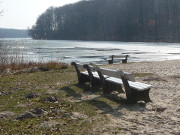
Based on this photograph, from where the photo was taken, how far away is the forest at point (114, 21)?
8412 cm

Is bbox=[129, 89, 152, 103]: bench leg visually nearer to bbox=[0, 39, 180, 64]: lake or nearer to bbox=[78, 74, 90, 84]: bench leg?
bbox=[78, 74, 90, 84]: bench leg

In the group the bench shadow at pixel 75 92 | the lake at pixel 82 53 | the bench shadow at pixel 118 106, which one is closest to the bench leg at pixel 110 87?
the bench shadow at pixel 75 92

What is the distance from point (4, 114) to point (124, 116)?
8.57 ft

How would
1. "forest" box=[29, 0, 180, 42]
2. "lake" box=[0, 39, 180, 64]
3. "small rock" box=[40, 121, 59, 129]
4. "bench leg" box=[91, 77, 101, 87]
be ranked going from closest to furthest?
1. "small rock" box=[40, 121, 59, 129]
2. "bench leg" box=[91, 77, 101, 87]
3. "lake" box=[0, 39, 180, 64]
4. "forest" box=[29, 0, 180, 42]

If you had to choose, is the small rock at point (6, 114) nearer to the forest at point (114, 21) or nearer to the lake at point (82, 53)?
the lake at point (82, 53)

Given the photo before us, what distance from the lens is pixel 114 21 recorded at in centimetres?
10394

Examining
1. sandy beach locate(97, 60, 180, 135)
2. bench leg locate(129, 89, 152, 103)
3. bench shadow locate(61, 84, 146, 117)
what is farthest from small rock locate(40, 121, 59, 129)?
bench leg locate(129, 89, 152, 103)

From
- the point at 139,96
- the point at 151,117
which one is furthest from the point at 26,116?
the point at 139,96

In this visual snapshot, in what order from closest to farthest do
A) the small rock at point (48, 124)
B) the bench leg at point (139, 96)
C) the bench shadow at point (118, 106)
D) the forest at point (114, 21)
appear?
the small rock at point (48, 124)
the bench shadow at point (118, 106)
the bench leg at point (139, 96)
the forest at point (114, 21)

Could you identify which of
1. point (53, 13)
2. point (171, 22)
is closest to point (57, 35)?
point (53, 13)

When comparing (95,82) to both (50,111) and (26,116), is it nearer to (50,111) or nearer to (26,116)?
(50,111)

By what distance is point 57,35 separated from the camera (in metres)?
126

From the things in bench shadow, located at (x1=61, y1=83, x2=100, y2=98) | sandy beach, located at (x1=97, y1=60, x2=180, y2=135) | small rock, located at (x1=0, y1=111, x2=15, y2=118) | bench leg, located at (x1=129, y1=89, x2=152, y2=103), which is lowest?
sandy beach, located at (x1=97, y1=60, x2=180, y2=135)

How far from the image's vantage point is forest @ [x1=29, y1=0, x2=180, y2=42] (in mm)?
84125
